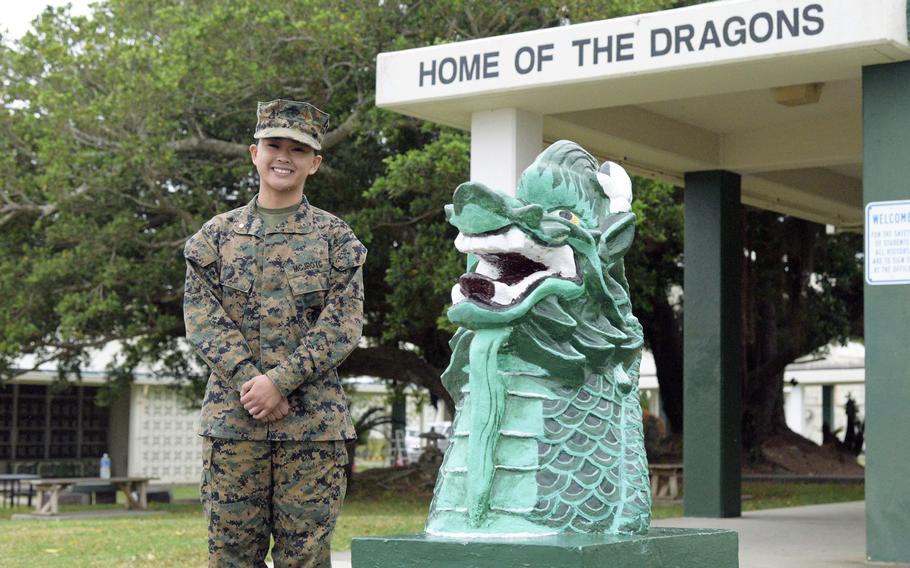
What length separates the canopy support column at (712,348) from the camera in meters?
10.4

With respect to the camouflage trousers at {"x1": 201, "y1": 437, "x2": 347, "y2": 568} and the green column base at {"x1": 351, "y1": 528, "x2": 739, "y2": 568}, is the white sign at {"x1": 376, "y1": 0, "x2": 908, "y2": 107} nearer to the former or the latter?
the green column base at {"x1": 351, "y1": 528, "x2": 739, "y2": 568}

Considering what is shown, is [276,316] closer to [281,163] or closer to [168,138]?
[281,163]

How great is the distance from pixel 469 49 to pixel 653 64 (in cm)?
128

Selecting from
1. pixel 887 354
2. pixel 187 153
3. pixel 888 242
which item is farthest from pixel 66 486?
pixel 888 242

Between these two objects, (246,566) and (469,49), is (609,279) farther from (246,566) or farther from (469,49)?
(469,49)

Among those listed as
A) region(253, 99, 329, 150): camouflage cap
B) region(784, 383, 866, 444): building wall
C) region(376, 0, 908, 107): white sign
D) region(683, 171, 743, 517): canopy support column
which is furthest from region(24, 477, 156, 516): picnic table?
region(784, 383, 866, 444): building wall

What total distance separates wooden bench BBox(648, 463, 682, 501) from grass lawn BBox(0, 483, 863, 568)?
2.91 feet

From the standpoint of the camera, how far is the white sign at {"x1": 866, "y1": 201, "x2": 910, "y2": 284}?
7281 mm

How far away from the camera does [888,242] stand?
7.33 meters

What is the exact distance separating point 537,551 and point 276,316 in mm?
1194

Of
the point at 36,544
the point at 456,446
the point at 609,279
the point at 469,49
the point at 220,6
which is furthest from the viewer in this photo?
the point at 220,6

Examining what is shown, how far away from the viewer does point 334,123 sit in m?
14.0

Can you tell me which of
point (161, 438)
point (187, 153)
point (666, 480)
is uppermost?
point (187, 153)

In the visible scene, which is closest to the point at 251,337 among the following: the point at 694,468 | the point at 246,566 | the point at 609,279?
the point at 246,566
